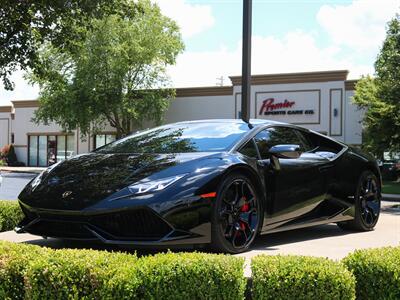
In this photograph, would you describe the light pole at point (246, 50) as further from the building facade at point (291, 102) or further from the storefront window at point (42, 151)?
the storefront window at point (42, 151)

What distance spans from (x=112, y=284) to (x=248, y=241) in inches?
64.1

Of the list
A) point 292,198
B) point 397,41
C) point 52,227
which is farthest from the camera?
point 397,41

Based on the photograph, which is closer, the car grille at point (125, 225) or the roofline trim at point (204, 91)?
the car grille at point (125, 225)

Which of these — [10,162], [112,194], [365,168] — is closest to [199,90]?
[10,162]

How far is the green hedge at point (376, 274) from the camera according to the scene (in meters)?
3.38

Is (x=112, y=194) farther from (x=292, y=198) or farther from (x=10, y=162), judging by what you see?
(x=10, y=162)

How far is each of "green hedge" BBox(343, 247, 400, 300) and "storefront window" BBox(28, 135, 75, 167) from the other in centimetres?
4059

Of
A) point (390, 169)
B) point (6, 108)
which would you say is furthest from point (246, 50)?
point (6, 108)

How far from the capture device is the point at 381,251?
368cm

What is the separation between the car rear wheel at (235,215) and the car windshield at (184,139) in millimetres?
421

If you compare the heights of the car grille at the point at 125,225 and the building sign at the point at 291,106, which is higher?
the building sign at the point at 291,106

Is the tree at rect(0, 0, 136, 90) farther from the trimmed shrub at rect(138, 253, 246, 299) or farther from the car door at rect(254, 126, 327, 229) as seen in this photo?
the trimmed shrub at rect(138, 253, 246, 299)

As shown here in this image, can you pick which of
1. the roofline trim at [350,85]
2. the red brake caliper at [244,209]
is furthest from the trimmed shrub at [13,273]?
the roofline trim at [350,85]

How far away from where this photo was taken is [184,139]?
17.0 feet
